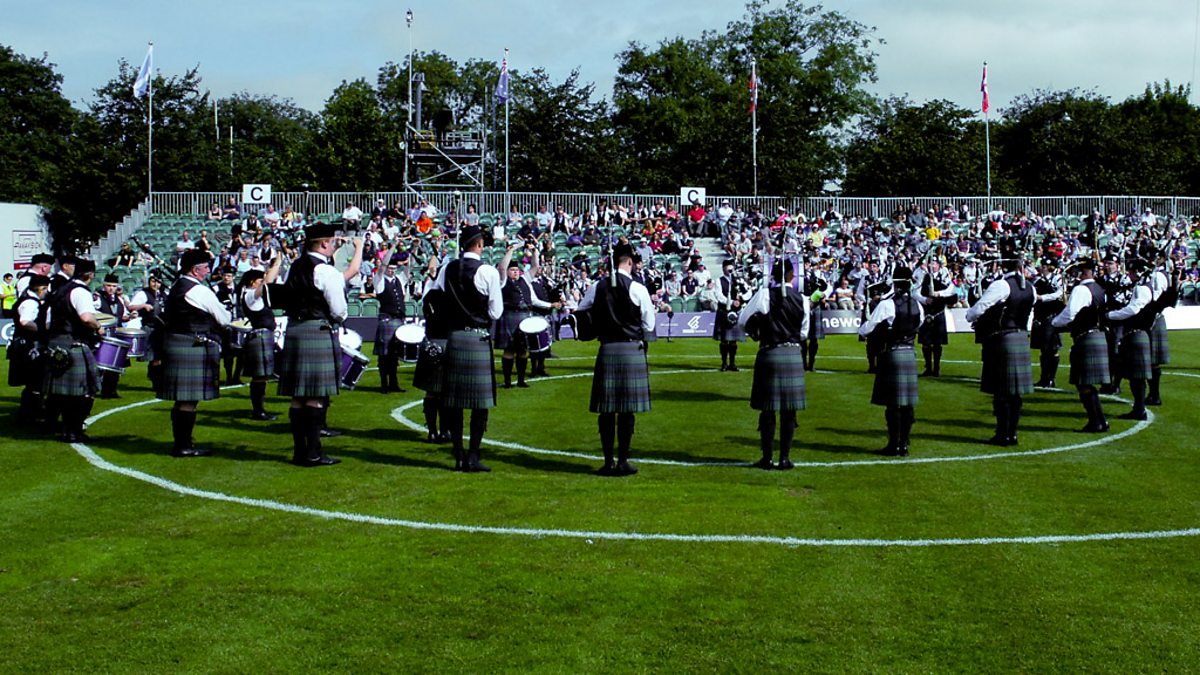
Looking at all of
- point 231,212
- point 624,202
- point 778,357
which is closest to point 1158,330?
point 778,357

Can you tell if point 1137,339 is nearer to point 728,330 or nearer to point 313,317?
Answer: point 728,330

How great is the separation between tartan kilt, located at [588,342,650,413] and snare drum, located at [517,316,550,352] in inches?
221

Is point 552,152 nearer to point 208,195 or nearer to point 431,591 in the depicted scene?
point 208,195

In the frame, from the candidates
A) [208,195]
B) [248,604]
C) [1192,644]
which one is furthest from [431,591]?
[208,195]

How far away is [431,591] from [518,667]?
127cm

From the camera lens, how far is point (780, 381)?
418 inches

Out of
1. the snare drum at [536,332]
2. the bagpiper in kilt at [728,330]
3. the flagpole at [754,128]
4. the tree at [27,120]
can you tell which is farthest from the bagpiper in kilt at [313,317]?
the tree at [27,120]

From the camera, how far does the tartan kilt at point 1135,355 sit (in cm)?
1408

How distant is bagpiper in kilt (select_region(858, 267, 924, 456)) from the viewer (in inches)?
456

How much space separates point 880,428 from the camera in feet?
44.5

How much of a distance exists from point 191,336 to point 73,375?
1633 millimetres

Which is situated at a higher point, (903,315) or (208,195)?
(208,195)

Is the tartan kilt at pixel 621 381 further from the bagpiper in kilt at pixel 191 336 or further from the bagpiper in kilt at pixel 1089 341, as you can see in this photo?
the bagpiper in kilt at pixel 1089 341

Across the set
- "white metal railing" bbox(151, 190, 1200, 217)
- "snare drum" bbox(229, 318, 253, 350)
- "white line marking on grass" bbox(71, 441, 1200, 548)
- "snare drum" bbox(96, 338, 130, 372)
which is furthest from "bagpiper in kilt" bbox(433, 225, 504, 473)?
"white metal railing" bbox(151, 190, 1200, 217)
